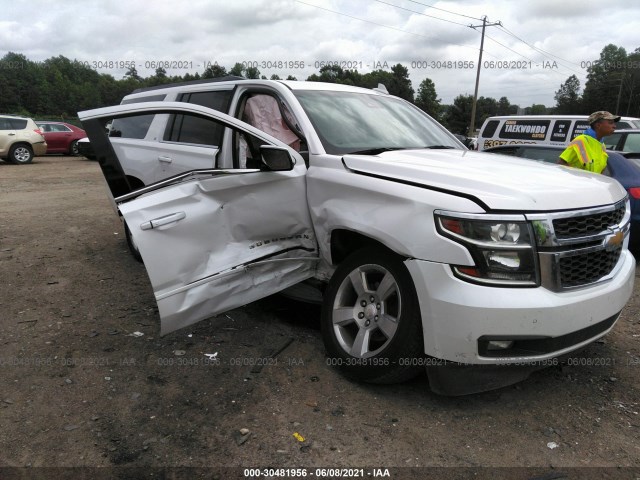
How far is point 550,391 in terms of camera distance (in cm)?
304

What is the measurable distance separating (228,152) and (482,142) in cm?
1151

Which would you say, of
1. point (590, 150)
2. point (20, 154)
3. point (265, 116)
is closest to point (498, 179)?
point (265, 116)

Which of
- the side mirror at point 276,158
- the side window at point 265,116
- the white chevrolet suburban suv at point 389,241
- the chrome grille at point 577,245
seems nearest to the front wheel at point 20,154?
the side window at point 265,116

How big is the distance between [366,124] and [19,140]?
17.9m

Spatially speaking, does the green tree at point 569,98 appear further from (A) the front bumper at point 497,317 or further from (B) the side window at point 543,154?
(A) the front bumper at point 497,317

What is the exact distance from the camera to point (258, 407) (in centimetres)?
285

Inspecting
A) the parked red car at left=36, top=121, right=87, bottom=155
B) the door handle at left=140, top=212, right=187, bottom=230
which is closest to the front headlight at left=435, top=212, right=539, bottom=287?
the door handle at left=140, top=212, right=187, bottom=230

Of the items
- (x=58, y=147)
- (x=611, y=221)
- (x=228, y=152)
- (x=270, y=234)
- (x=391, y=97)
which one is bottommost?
(x=58, y=147)

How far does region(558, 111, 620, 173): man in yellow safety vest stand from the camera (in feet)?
16.9

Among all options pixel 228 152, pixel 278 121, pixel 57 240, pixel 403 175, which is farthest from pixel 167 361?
pixel 57 240

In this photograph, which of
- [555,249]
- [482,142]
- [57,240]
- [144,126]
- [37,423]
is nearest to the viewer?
[555,249]

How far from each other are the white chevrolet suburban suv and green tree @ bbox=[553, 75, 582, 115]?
9149cm

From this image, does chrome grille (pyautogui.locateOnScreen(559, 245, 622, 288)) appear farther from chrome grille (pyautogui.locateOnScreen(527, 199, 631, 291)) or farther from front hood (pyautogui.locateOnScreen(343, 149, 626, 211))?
front hood (pyautogui.locateOnScreen(343, 149, 626, 211))

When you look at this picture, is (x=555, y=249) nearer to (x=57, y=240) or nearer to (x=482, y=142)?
(x=57, y=240)
